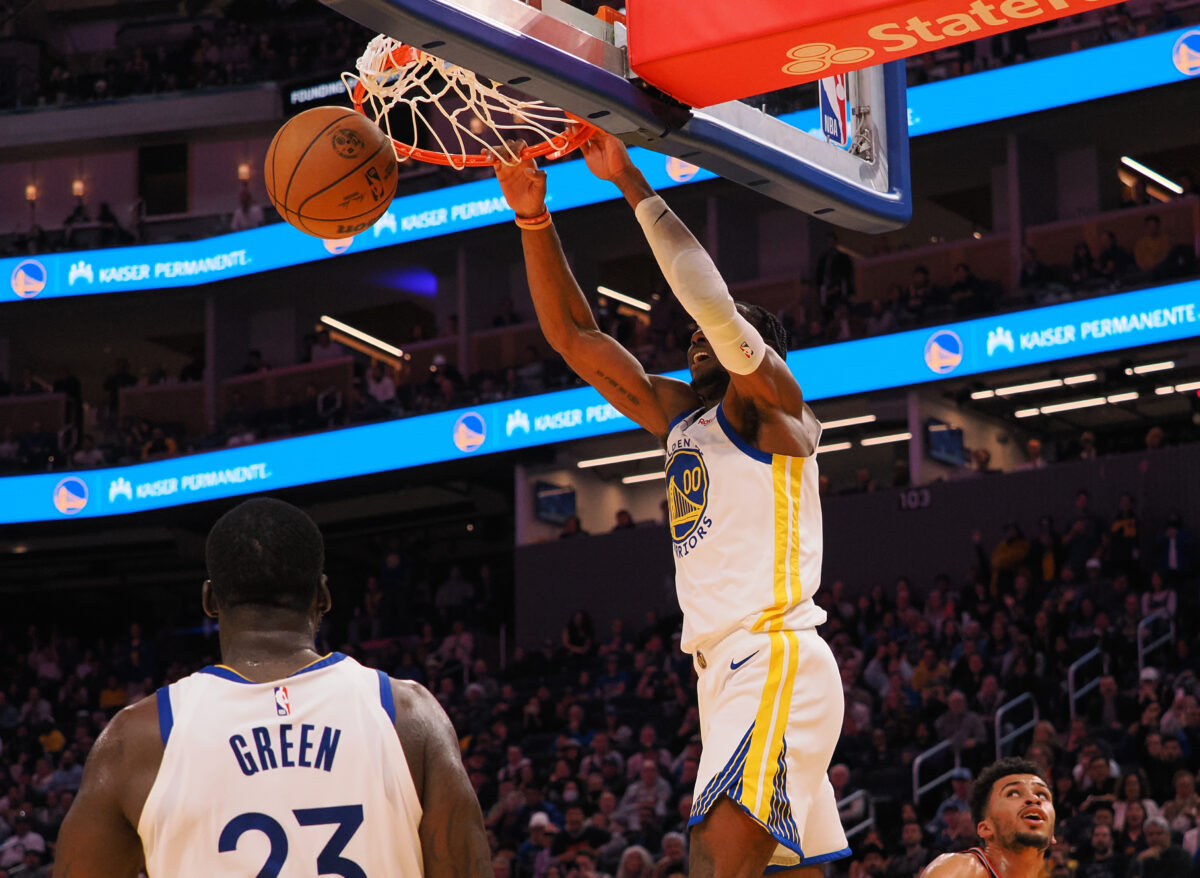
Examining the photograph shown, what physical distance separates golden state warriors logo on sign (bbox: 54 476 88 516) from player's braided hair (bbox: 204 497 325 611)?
2365cm

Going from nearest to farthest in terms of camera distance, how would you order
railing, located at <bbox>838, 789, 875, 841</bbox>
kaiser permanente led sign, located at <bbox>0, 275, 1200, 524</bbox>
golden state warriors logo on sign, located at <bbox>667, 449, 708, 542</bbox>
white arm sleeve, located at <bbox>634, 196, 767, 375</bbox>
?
white arm sleeve, located at <bbox>634, 196, 767, 375</bbox> < golden state warriors logo on sign, located at <bbox>667, 449, 708, 542</bbox> < railing, located at <bbox>838, 789, 875, 841</bbox> < kaiser permanente led sign, located at <bbox>0, 275, 1200, 524</bbox>

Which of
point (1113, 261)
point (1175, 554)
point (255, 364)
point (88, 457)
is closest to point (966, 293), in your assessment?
point (1113, 261)

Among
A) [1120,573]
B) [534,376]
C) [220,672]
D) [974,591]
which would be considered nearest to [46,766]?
[534,376]

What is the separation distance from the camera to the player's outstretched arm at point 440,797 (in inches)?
113

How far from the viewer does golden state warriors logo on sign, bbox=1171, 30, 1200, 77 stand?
19.4m

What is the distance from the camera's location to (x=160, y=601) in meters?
30.8

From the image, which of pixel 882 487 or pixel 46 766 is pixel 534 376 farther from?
pixel 46 766

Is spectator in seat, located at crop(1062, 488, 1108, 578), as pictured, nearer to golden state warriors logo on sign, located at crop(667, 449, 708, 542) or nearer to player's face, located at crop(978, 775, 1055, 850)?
player's face, located at crop(978, 775, 1055, 850)

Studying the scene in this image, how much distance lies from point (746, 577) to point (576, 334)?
0.99m

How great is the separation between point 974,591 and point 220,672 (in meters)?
14.4

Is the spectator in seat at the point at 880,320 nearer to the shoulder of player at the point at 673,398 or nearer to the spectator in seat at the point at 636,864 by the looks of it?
the spectator in seat at the point at 636,864

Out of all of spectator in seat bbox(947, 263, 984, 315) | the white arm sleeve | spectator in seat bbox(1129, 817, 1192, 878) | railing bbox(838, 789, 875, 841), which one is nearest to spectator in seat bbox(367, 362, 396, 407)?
spectator in seat bbox(947, 263, 984, 315)

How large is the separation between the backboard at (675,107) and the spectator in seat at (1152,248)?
49.4ft

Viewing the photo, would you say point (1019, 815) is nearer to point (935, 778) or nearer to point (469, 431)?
point (935, 778)
